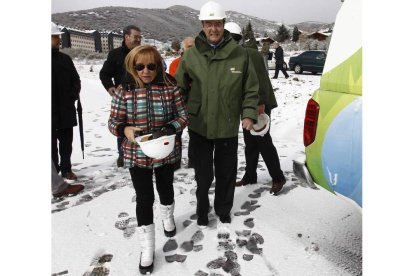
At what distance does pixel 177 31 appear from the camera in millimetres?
127438

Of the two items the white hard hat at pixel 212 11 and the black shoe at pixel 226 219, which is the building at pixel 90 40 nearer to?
the white hard hat at pixel 212 11

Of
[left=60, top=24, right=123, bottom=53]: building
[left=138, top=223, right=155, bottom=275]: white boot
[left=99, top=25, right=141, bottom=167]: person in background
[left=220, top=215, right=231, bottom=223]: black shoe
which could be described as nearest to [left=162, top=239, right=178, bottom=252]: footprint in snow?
[left=138, top=223, right=155, bottom=275]: white boot

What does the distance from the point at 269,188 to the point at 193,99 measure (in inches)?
66.2

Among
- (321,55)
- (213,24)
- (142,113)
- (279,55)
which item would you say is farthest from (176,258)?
(321,55)

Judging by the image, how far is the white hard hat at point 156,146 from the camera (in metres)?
2.20

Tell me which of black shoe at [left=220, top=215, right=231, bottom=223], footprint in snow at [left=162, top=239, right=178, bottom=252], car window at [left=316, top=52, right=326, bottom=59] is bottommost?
footprint in snow at [left=162, top=239, right=178, bottom=252]

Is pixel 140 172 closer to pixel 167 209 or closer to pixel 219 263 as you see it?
pixel 167 209

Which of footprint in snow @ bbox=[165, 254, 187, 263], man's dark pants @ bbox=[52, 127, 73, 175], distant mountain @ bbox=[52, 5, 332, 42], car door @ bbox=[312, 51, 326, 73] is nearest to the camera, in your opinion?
footprint in snow @ bbox=[165, 254, 187, 263]

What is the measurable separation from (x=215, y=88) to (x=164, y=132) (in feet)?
2.31

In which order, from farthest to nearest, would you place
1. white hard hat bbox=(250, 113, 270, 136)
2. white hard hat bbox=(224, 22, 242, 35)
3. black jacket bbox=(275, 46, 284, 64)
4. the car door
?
the car door → black jacket bbox=(275, 46, 284, 64) → white hard hat bbox=(224, 22, 242, 35) → white hard hat bbox=(250, 113, 270, 136)

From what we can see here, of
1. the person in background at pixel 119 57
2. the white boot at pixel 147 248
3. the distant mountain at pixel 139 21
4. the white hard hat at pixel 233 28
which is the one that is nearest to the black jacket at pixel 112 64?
the person in background at pixel 119 57

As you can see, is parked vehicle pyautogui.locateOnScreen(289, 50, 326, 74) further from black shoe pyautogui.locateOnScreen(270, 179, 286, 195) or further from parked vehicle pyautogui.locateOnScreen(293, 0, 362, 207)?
parked vehicle pyautogui.locateOnScreen(293, 0, 362, 207)

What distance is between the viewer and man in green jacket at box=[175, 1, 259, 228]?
2.77 metres

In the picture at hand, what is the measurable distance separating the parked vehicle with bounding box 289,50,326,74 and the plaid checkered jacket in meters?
18.0
